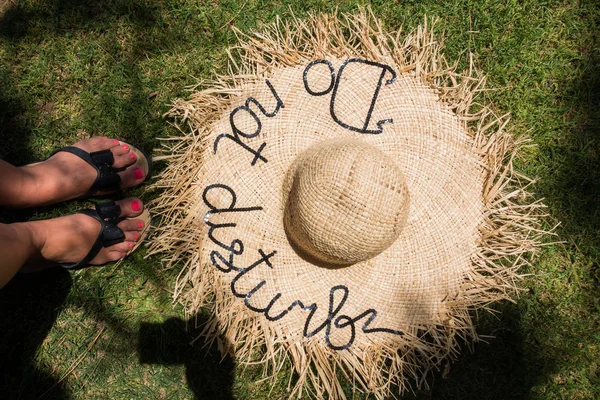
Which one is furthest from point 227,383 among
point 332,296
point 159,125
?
point 159,125

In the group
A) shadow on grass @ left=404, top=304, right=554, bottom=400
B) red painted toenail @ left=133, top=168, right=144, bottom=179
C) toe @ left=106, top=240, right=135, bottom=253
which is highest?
red painted toenail @ left=133, top=168, right=144, bottom=179

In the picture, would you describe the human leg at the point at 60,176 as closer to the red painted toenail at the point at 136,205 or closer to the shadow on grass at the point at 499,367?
the red painted toenail at the point at 136,205

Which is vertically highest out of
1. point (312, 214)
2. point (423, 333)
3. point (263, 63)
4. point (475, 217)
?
point (263, 63)

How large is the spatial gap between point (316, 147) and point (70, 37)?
51.8 inches

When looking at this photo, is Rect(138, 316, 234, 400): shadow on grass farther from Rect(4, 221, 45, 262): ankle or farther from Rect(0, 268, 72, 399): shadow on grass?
Rect(4, 221, 45, 262): ankle

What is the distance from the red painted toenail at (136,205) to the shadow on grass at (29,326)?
42 cm

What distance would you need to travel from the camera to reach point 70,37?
2029 mm

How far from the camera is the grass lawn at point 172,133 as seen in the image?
6.34 feet

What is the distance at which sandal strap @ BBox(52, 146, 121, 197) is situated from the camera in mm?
1860

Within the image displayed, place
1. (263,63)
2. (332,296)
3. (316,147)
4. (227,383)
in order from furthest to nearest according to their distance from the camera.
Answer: (227,383)
(263,63)
(332,296)
(316,147)

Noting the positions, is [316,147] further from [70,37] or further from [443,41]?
[70,37]

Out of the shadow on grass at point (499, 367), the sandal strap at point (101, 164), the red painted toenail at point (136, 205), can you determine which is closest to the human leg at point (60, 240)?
the red painted toenail at point (136, 205)

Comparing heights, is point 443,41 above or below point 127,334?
above

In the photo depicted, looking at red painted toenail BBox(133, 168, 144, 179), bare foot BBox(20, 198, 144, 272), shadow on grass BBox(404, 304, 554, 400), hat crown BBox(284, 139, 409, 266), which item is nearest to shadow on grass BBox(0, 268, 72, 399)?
bare foot BBox(20, 198, 144, 272)
